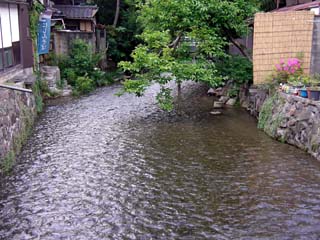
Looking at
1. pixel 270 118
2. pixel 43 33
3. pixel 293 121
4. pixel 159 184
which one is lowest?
pixel 159 184

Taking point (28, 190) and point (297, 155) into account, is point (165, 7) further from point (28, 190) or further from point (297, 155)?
point (28, 190)

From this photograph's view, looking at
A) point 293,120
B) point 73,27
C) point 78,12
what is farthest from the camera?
point 73,27

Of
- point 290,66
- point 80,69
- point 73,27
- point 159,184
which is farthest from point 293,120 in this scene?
point 73,27

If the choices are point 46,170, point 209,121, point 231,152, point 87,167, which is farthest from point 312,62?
point 46,170

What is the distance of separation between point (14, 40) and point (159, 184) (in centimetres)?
1128

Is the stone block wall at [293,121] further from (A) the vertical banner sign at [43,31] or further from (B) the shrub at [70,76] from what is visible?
(B) the shrub at [70,76]

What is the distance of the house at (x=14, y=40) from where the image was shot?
16188 mm

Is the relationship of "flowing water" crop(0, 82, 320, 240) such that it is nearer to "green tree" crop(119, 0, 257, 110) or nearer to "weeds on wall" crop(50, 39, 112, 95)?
"green tree" crop(119, 0, 257, 110)

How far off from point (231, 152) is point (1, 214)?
275 inches

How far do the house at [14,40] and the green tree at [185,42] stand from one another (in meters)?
4.76

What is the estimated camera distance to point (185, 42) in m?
18.3

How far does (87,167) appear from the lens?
11562 millimetres

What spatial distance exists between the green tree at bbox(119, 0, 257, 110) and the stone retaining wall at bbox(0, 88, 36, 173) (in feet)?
13.6

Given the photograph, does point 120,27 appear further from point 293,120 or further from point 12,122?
point 293,120
